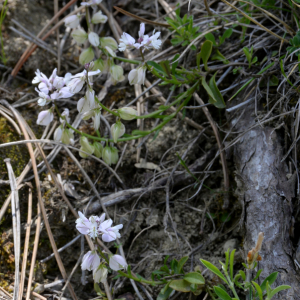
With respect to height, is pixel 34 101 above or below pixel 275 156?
above

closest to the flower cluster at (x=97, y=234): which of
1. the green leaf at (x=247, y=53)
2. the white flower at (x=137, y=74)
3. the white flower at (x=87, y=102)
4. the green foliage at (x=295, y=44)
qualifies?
the white flower at (x=87, y=102)

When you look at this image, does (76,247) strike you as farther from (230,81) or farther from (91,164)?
(230,81)

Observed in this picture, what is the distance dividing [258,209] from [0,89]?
2.01m

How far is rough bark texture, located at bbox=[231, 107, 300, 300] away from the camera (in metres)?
1.60

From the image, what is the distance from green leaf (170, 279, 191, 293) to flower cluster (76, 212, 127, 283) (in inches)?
11.7

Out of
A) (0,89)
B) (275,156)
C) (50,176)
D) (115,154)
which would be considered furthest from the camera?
(0,89)

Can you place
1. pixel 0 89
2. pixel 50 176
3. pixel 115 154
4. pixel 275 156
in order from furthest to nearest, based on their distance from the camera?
1. pixel 0 89
2. pixel 50 176
3. pixel 115 154
4. pixel 275 156

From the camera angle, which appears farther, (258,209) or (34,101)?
(34,101)

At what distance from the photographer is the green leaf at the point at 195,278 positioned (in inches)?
66.3

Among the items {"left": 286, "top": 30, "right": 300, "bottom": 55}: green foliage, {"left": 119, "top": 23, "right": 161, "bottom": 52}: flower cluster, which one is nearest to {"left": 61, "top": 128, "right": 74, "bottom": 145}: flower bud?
{"left": 119, "top": 23, "right": 161, "bottom": 52}: flower cluster

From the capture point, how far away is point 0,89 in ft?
8.02

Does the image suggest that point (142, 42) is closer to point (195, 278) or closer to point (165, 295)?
point (195, 278)

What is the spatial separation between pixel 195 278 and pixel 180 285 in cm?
10

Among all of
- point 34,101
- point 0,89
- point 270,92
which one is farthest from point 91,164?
point 270,92
